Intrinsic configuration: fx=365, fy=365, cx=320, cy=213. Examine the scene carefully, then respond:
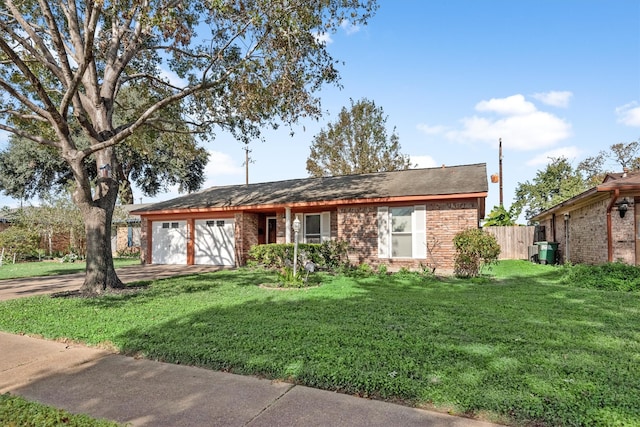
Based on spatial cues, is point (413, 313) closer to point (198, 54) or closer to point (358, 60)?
point (358, 60)

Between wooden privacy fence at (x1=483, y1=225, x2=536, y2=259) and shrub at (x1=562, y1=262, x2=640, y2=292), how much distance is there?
31.2ft

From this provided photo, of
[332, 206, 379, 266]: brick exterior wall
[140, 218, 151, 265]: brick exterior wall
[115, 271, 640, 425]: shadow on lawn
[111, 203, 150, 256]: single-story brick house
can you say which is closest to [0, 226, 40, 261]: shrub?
[111, 203, 150, 256]: single-story brick house

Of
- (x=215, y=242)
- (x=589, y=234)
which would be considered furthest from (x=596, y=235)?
(x=215, y=242)

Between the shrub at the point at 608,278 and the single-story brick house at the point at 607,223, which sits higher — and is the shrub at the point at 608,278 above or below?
below

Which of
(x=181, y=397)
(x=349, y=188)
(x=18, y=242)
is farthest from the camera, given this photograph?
(x=18, y=242)

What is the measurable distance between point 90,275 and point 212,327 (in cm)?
491

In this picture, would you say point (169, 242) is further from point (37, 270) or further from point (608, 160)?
point (608, 160)

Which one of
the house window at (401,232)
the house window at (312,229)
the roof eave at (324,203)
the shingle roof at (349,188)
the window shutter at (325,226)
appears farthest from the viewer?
the house window at (312,229)

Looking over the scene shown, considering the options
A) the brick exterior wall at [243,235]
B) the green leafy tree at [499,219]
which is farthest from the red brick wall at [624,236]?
the brick exterior wall at [243,235]

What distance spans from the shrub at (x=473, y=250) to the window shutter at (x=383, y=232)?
238cm

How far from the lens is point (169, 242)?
652 inches

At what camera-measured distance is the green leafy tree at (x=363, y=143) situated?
87.5 feet

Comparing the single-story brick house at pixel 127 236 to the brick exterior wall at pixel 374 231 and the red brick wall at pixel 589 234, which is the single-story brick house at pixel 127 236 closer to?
the brick exterior wall at pixel 374 231

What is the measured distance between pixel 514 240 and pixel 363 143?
12.4 m
